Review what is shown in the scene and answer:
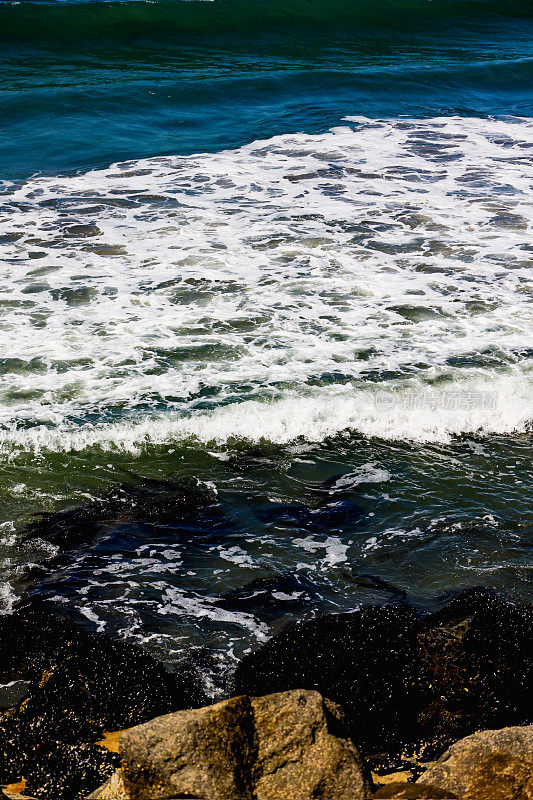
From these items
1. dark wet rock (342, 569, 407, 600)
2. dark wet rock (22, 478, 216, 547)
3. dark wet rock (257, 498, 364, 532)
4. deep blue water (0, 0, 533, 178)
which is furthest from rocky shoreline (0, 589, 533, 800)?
deep blue water (0, 0, 533, 178)

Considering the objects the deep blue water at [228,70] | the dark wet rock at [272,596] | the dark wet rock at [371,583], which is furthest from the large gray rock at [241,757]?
the deep blue water at [228,70]

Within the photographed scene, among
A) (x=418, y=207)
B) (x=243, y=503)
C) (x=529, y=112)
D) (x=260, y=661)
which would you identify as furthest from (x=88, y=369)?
(x=529, y=112)

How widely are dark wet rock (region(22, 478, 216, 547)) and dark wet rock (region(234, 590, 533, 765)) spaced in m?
1.33

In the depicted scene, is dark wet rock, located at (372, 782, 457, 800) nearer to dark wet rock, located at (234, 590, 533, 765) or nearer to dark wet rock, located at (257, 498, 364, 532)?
dark wet rock, located at (234, 590, 533, 765)

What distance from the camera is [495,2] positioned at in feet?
75.7

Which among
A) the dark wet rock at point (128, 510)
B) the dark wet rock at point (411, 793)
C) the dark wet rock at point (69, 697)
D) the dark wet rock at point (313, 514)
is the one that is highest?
the dark wet rock at point (411, 793)

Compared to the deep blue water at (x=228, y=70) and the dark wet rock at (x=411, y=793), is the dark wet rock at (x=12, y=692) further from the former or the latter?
the deep blue water at (x=228, y=70)

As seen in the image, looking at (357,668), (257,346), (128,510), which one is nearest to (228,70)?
(257,346)

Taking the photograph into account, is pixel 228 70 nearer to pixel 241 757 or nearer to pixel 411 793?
pixel 241 757

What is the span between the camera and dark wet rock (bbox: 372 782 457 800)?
280 centimetres

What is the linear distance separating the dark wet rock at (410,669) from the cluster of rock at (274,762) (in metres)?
0.54

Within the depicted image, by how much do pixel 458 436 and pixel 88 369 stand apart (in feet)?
11.0

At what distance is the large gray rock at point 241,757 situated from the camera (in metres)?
2.83

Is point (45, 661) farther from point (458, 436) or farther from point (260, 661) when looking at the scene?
point (458, 436)
